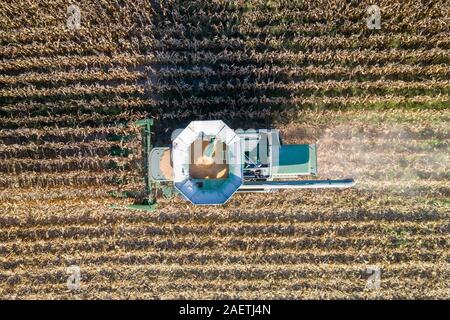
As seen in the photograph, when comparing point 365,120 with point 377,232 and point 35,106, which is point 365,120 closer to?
point 377,232

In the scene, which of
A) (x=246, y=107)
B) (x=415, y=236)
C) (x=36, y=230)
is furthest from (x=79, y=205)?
(x=415, y=236)

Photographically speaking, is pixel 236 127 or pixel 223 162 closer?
pixel 223 162

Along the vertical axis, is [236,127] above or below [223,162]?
above

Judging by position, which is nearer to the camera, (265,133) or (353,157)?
(265,133)

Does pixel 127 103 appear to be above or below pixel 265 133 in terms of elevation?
above

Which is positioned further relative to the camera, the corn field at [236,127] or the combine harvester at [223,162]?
the corn field at [236,127]
